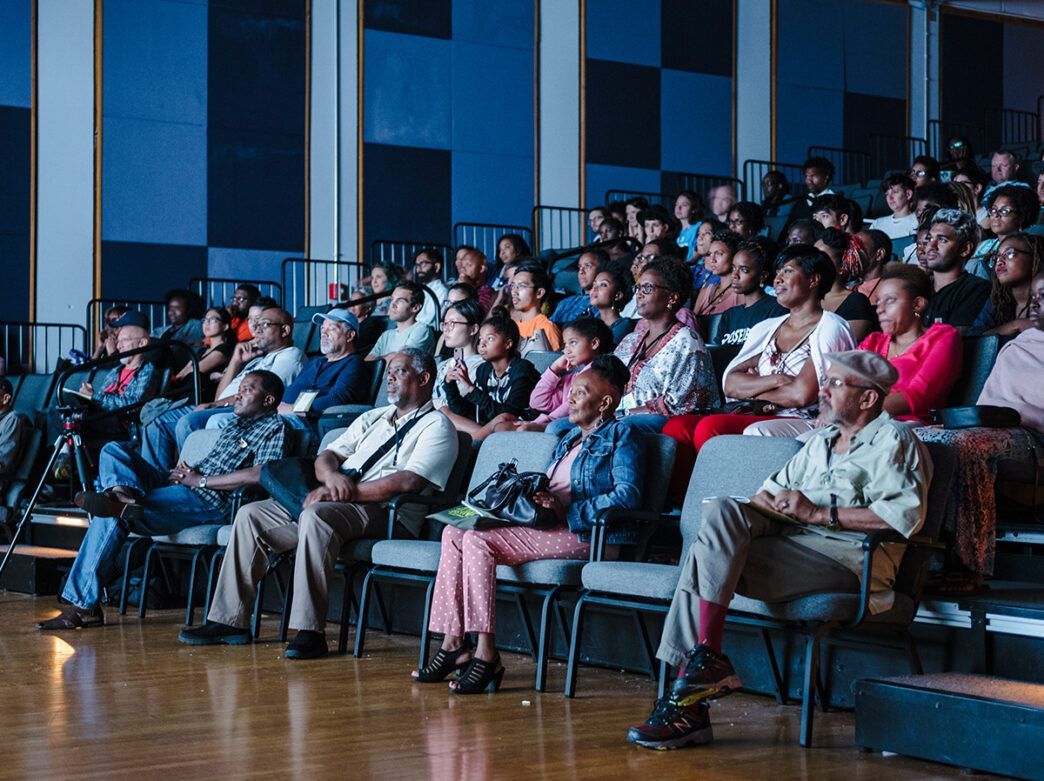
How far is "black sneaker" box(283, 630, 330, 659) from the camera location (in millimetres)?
4910

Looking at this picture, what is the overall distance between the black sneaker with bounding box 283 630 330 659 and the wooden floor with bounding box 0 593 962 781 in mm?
87

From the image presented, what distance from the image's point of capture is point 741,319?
595cm

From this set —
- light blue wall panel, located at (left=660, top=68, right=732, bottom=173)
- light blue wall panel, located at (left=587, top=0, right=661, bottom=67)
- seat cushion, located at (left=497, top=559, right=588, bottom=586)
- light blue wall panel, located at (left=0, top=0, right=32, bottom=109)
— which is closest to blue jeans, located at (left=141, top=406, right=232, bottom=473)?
seat cushion, located at (left=497, top=559, right=588, bottom=586)

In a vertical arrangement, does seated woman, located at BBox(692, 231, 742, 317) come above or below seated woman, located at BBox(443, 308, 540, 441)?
above

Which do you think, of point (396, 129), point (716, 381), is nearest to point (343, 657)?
point (716, 381)

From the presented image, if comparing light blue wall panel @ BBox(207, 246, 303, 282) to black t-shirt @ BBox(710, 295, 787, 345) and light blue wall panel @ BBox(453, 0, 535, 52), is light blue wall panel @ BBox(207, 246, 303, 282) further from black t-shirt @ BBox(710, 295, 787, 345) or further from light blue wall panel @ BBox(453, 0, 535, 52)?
black t-shirt @ BBox(710, 295, 787, 345)

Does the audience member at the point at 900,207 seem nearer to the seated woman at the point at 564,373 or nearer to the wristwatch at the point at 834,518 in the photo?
the seated woman at the point at 564,373

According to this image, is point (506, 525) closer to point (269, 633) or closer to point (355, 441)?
point (355, 441)

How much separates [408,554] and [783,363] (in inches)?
59.1

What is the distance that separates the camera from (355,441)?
5.48 meters

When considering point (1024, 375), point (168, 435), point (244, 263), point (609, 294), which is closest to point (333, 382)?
point (168, 435)

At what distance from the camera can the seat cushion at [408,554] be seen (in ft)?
15.3

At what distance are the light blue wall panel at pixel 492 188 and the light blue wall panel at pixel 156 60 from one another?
8.08 feet

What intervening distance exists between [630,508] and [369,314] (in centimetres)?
574
